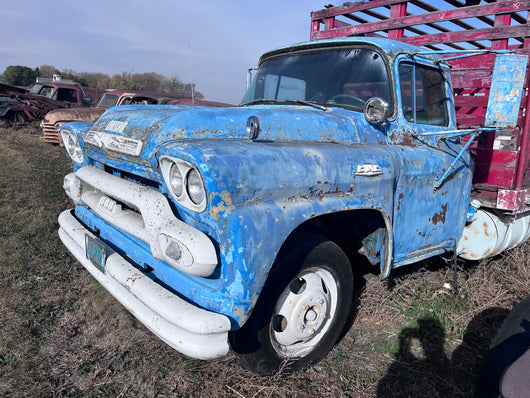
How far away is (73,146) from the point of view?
314cm

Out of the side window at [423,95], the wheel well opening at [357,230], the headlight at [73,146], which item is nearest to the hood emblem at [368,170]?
the wheel well opening at [357,230]

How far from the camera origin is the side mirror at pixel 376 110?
257 centimetres

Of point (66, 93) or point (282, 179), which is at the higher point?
point (66, 93)

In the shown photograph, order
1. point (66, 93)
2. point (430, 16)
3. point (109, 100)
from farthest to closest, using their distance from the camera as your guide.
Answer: point (66, 93), point (109, 100), point (430, 16)

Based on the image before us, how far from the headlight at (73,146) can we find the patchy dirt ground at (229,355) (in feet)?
3.63

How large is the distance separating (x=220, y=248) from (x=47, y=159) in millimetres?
7655

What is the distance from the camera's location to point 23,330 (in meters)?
2.67

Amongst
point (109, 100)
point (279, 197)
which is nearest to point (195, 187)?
point (279, 197)

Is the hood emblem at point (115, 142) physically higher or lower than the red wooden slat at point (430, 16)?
lower

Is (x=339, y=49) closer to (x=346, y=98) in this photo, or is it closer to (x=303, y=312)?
(x=346, y=98)

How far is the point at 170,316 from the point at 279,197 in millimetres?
769

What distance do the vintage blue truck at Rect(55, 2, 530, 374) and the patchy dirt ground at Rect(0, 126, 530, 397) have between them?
307 millimetres

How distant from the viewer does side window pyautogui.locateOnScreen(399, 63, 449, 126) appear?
2965mm

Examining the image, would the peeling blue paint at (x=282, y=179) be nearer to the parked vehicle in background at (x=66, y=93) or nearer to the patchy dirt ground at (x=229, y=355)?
the patchy dirt ground at (x=229, y=355)
